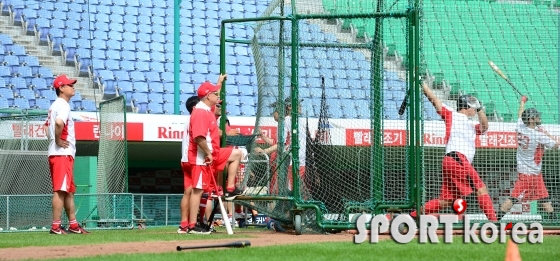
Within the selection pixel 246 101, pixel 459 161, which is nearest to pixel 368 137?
pixel 459 161

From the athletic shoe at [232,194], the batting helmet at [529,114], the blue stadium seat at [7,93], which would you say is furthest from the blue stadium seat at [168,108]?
the batting helmet at [529,114]

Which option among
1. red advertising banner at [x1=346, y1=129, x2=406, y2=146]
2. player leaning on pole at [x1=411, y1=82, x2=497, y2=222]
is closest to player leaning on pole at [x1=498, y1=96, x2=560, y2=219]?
player leaning on pole at [x1=411, y1=82, x2=497, y2=222]

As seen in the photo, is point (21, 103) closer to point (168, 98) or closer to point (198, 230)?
point (168, 98)

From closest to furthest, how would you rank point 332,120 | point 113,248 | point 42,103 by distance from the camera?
point 113,248 < point 332,120 < point 42,103

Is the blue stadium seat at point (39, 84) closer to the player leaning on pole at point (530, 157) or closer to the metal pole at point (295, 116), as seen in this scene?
the metal pole at point (295, 116)

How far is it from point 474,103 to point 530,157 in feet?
3.32

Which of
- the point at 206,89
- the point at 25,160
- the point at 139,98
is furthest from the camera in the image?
the point at 139,98

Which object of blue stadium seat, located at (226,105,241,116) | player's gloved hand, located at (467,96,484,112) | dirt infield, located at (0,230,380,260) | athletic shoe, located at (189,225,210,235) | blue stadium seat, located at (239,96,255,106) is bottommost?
athletic shoe, located at (189,225,210,235)

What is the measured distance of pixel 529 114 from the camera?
12.0 metres

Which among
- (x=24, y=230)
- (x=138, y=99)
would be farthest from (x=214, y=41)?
(x=24, y=230)

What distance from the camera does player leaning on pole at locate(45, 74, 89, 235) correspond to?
11.8 m

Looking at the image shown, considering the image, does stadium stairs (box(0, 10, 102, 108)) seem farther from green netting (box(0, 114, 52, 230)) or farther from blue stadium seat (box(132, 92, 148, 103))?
green netting (box(0, 114, 52, 230))

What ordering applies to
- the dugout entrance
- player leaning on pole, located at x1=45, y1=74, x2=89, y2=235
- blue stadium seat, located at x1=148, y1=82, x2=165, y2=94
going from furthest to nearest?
blue stadium seat, located at x1=148, y1=82, x2=165, y2=94 < player leaning on pole, located at x1=45, y1=74, x2=89, y2=235 < the dugout entrance

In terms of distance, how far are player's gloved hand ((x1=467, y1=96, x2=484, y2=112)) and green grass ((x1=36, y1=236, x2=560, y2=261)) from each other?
3166 mm
